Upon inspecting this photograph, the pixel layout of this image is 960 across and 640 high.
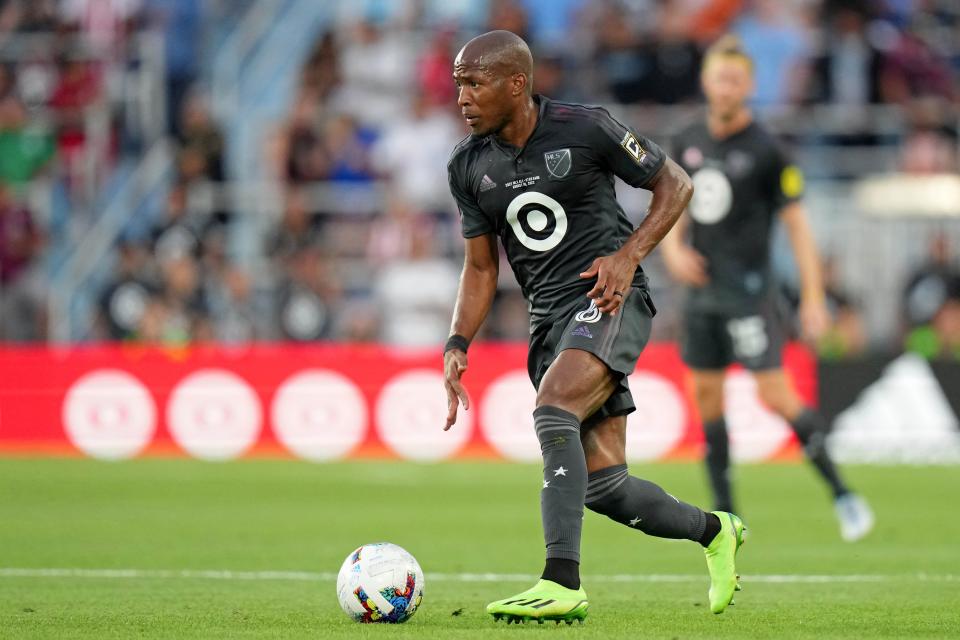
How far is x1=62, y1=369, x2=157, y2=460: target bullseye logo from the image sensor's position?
17.2 meters

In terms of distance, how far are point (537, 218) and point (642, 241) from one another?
0.44m

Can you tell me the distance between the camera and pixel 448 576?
26.8 feet

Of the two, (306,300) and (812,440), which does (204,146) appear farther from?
(812,440)

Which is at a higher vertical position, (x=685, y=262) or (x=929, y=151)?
(x=929, y=151)

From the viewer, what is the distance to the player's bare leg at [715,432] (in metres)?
9.74

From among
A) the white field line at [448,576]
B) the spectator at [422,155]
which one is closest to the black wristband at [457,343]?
the white field line at [448,576]

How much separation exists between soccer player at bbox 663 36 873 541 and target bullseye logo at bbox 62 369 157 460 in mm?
8716

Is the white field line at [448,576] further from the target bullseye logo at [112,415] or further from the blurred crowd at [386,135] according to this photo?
the blurred crowd at [386,135]

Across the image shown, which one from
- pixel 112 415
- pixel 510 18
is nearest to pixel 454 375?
pixel 112 415

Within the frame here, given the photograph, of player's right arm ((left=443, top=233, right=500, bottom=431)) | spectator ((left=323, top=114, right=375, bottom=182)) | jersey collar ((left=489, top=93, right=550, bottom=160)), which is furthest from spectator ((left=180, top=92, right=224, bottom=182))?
jersey collar ((left=489, top=93, right=550, bottom=160))

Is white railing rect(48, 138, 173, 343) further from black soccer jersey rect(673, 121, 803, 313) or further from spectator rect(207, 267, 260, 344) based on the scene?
black soccer jersey rect(673, 121, 803, 313)

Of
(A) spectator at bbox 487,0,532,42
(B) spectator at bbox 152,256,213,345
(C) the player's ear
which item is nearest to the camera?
(C) the player's ear

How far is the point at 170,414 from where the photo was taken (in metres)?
17.3

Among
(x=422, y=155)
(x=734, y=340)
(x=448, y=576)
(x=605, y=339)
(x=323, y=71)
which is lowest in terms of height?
(x=448, y=576)
